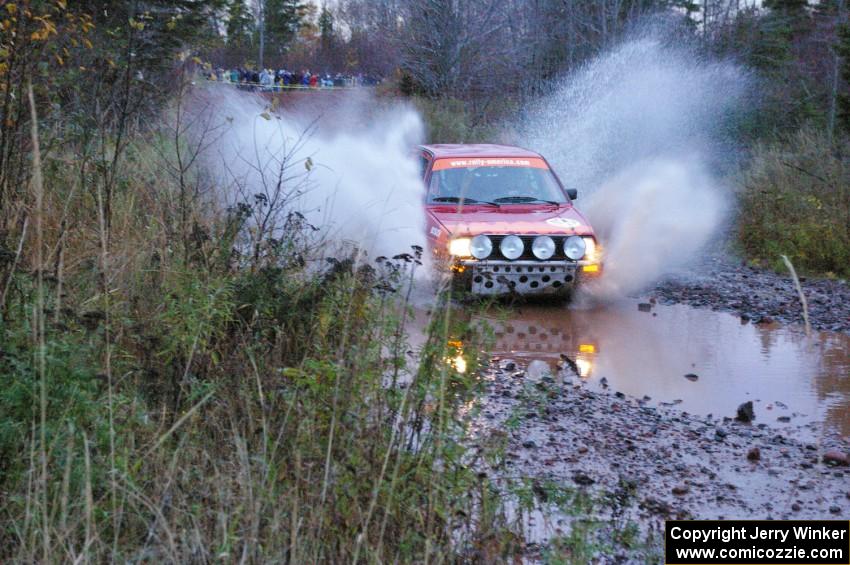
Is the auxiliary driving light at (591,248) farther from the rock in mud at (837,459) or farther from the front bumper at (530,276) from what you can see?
the rock in mud at (837,459)

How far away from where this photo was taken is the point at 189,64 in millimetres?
15047

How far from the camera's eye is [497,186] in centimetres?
1109

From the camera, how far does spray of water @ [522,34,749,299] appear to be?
43.9ft

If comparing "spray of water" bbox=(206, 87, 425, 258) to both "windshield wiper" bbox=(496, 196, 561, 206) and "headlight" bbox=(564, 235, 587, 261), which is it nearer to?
"windshield wiper" bbox=(496, 196, 561, 206)

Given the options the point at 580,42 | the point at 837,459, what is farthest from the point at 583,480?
the point at 580,42

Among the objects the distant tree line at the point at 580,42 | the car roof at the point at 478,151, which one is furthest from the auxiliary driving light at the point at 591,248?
the distant tree line at the point at 580,42

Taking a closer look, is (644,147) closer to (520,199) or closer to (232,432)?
(520,199)

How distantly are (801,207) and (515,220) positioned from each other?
22.6 feet

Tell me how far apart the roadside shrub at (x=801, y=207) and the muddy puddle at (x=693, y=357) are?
3.69 meters

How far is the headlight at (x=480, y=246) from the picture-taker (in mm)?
9633

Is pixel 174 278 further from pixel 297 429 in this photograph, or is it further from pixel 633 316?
pixel 633 316

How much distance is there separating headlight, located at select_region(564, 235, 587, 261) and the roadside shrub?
4.47 metres

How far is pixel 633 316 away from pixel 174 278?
5.54 metres

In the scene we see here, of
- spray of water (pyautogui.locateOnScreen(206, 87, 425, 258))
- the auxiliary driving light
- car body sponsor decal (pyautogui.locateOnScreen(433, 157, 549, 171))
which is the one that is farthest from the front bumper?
car body sponsor decal (pyautogui.locateOnScreen(433, 157, 549, 171))
